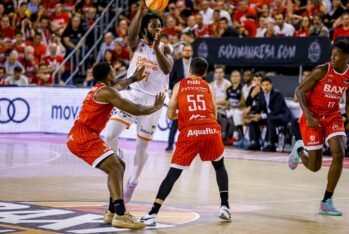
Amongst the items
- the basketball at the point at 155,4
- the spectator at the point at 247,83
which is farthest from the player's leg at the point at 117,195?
the spectator at the point at 247,83

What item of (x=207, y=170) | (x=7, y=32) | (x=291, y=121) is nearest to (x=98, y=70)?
(x=207, y=170)

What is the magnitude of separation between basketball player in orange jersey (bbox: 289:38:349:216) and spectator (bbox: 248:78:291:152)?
28.3ft

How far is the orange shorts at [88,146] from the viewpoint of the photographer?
982cm

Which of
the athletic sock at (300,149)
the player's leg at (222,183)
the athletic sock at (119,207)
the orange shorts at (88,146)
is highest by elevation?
the orange shorts at (88,146)

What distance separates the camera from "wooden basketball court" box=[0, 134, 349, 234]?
32.3 ft

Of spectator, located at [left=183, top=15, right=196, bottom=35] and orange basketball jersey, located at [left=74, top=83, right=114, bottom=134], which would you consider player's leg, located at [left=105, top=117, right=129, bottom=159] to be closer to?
orange basketball jersey, located at [left=74, top=83, right=114, bottom=134]

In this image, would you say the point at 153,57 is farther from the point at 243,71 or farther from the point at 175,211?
the point at 243,71

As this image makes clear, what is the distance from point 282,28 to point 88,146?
44.6ft

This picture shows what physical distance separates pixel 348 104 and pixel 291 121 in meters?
8.61

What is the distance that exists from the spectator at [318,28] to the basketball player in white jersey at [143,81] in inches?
396

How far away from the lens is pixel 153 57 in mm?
11625

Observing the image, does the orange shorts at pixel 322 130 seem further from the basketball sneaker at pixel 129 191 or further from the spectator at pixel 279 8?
the spectator at pixel 279 8

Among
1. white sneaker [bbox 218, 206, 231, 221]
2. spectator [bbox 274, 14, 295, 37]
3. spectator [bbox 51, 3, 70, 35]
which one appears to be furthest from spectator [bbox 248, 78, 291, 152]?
white sneaker [bbox 218, 206, 231, 221]

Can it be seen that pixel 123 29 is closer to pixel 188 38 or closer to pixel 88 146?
pixel 188 38
